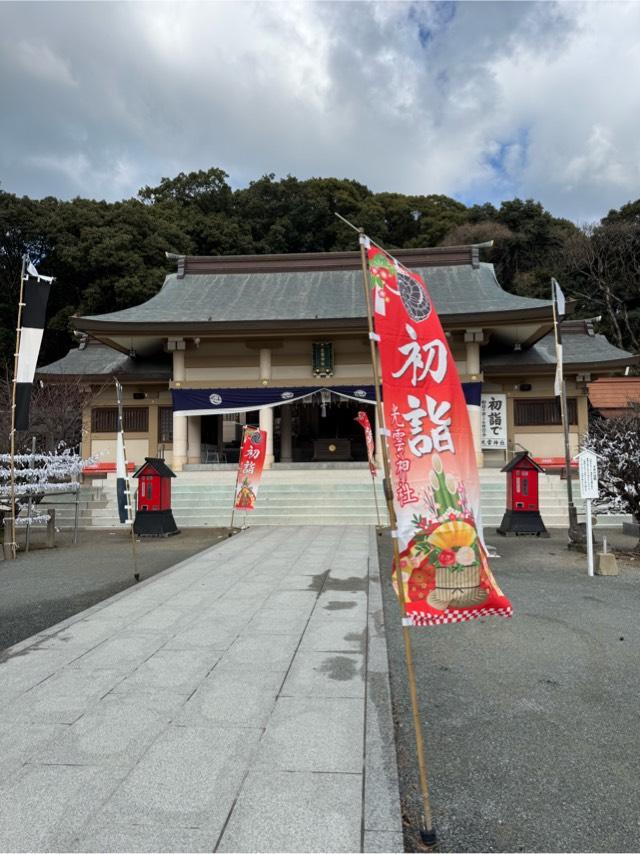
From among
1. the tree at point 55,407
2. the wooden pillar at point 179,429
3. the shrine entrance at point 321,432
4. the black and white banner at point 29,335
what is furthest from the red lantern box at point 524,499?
the tree at point 55,407

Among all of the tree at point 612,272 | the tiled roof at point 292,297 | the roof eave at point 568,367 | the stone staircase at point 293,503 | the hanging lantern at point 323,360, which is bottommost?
the stone staircase at point 293,503

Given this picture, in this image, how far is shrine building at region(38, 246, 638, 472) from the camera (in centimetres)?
1570

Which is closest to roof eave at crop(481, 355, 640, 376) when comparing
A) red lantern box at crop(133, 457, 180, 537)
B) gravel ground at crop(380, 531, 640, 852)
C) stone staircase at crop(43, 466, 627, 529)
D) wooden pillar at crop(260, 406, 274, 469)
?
stone staircase at crop(43, 466, 627, 529)

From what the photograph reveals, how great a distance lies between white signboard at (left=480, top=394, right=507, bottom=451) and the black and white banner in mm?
13106

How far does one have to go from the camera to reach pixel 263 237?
35.9 metres

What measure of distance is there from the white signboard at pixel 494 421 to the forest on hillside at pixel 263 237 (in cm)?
1532

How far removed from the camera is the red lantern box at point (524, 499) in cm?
968

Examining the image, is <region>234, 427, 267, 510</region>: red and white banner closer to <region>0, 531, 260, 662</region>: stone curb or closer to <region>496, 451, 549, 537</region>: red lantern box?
<region>0, 531, 260, 662</region>: stone curb

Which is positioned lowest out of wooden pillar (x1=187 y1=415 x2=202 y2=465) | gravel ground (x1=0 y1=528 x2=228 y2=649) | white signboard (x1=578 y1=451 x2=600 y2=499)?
gravel ground (x1=0 y1=528 x2=228 y2=649)

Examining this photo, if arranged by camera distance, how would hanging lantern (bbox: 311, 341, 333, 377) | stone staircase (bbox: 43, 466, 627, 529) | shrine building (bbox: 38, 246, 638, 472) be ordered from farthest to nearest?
hanging lantern (bbox: 311, 341, 333, 377)
shrine building (bbox: 38, 246, 638, 472)
stone staircase (bbox: 43, 466, 627, 529)

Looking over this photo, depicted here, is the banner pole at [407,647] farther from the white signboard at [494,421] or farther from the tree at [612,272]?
the tree at [612,272]

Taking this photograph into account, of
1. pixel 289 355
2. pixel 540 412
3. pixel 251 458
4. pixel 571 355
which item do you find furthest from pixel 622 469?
pixel 571 355

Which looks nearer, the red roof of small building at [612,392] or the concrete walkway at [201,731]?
the concrete walkway at [201,731]

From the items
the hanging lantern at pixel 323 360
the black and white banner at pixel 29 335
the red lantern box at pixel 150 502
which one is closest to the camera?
the black and white banner at pixel 29 335
